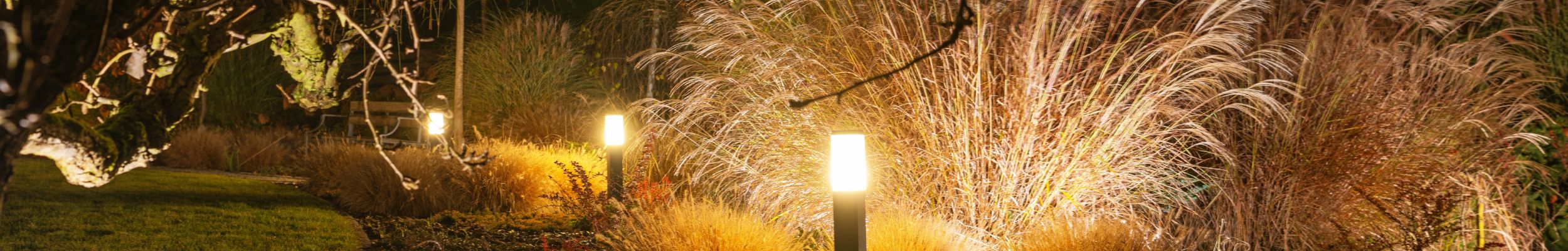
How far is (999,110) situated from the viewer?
13.9 ft

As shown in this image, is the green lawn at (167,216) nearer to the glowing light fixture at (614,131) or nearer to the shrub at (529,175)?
the shrub at (529,175)

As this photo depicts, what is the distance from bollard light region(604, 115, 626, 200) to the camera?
5.36m

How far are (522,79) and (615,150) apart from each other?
527 centimetres

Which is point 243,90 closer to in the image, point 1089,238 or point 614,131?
point 614,131

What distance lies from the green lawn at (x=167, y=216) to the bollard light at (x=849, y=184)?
2792 mm

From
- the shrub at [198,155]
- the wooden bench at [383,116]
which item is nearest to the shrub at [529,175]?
the shrub at [198,155]

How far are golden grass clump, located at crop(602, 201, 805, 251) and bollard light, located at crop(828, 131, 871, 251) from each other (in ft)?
2.08

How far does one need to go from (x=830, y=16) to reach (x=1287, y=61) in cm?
211

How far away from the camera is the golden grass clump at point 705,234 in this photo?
3.82m

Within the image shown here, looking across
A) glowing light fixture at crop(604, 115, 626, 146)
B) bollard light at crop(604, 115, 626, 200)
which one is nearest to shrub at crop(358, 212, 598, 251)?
bollard light at crop(604, 115, 626, 200)

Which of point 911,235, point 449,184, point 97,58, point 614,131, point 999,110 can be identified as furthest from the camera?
point 449,184

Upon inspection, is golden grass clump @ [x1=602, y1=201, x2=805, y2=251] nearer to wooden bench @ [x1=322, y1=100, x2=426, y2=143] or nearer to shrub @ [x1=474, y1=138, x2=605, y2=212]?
shrub @ [x1=474, y1=138, x2=605, y2=212]

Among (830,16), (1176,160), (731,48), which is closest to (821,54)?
(830,16)

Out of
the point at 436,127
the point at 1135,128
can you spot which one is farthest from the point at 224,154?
the point at 436,127
